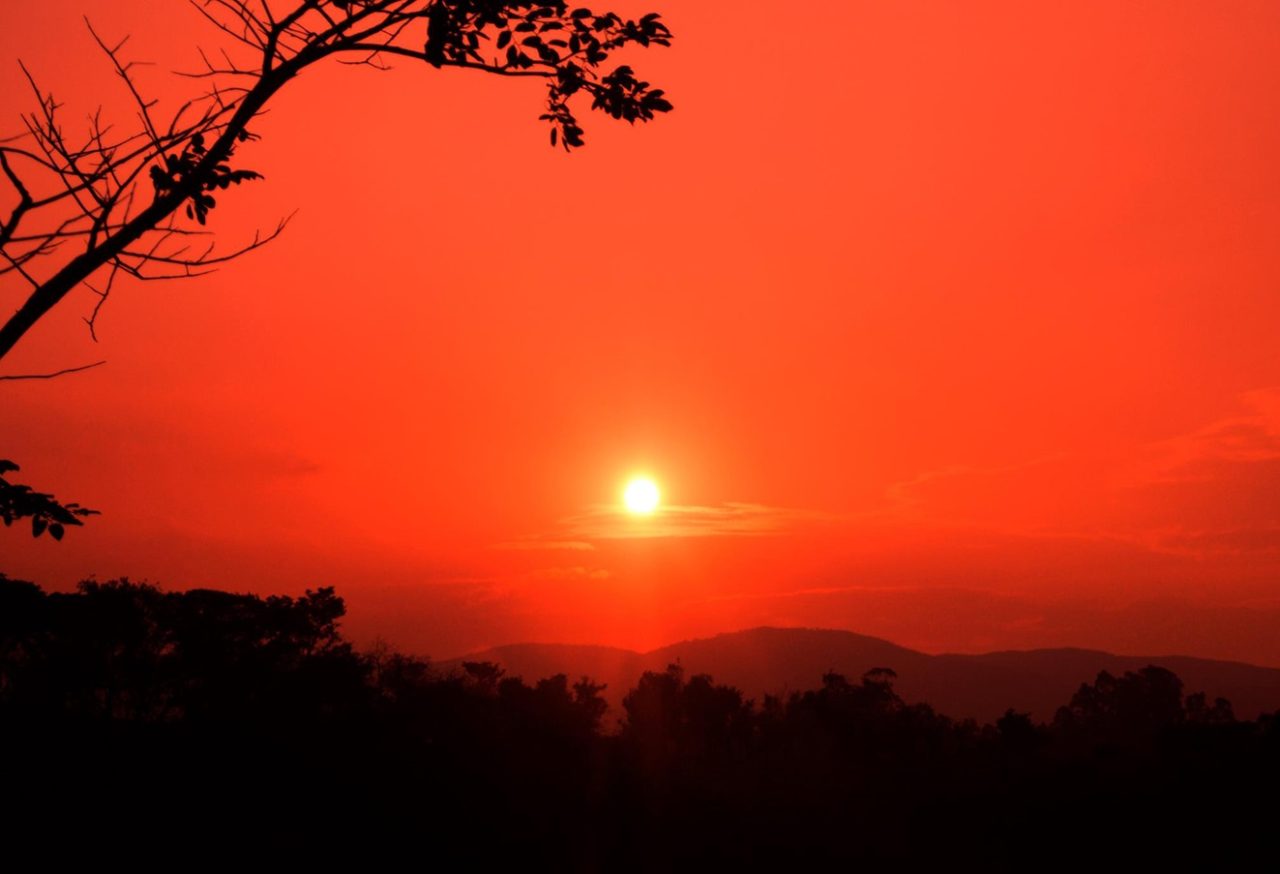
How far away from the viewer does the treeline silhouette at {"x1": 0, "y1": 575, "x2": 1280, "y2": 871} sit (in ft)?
145

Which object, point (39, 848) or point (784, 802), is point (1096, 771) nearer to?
point (784, 802)

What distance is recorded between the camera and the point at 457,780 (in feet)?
176

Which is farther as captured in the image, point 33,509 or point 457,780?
point 457,780

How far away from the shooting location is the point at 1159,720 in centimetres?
12912

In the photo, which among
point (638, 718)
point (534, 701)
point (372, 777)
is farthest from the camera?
point (638, 718)

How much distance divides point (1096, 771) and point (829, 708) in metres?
36.6

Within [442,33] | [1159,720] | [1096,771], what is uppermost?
[442,33]

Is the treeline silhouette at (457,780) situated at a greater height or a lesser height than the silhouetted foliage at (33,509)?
lesser

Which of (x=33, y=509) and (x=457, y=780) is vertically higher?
(x=33, y=509)

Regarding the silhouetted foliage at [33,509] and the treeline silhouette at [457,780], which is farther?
the treeline silhouette at [457,780]

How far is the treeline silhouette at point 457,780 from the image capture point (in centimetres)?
4422

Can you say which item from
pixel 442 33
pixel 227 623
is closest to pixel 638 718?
pixel 227 623

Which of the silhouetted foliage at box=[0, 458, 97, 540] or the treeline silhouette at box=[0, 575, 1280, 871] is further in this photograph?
the treeline silhouette at box=[0, 575, 1280, 871]

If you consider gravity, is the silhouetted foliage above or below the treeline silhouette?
above
